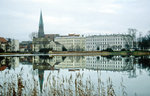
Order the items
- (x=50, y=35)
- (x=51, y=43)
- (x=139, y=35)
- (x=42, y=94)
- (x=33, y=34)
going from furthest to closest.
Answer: (x=50, y=35) → (x=51, y=43) → (x=33, y=34) → (x=139, y=35) → (x=42, y=94)

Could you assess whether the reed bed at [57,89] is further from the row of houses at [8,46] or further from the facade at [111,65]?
the row of houses at [8,46]

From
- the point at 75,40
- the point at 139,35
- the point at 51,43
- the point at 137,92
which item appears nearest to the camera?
the point at 137,92

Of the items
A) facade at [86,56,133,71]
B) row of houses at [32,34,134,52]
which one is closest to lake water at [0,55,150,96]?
facade at [86,56,133,71]

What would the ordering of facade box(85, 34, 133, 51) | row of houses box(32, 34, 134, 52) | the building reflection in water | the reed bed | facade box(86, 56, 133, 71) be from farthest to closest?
1. facade box(85, 34, 133, 51)
2. row of houses box(32, 34, 134, 52)
3. the building reflection in water
4. facade box(86, 56, 133, 71)
5. the reed bed

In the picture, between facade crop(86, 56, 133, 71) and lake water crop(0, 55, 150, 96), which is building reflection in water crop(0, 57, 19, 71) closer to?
lake water crop(0, 55, 150, 96)

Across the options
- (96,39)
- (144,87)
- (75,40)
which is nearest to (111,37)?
(96,39)

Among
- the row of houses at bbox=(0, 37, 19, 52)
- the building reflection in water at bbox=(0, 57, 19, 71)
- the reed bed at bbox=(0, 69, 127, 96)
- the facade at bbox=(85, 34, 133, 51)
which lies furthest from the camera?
the facade at bbox=(85, 34, 133, 51)

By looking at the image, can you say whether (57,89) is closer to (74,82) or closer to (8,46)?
(74,82)

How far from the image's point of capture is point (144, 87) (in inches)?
434

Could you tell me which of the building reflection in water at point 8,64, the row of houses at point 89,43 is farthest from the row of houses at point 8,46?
the building reflection in water at point 8,64

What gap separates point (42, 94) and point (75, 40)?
137804 mm

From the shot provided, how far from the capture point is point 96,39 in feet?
448

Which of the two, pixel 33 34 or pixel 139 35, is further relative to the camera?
pixel 33 34

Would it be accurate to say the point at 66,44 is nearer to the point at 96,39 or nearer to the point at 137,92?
the point at 96,39
